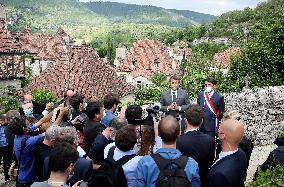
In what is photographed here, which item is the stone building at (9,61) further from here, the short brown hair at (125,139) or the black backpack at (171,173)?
the black backpack at (171,173)

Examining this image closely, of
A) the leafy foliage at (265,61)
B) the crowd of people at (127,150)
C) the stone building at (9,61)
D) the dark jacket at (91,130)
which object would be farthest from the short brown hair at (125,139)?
the stone building at (9,61)

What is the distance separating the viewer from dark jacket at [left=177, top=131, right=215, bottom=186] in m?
5.73

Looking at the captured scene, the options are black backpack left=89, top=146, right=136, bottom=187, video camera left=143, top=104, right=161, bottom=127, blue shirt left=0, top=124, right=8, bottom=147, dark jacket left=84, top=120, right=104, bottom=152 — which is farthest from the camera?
blue shirt left=0, top=124, right=8, bottom=147

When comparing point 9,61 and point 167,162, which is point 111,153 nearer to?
point 167,162

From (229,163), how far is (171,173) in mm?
650

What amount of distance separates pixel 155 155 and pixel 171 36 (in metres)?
119

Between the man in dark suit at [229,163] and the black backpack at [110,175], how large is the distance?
1046mm

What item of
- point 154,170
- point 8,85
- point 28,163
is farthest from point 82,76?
point 154,170

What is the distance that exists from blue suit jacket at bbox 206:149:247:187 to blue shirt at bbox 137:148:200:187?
20cm

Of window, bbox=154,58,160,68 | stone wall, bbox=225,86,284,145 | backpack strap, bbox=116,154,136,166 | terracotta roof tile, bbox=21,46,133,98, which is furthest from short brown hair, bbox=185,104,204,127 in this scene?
window, bbox=154,58,160,68

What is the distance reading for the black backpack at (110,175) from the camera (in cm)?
514

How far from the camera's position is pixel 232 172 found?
478 centimetres

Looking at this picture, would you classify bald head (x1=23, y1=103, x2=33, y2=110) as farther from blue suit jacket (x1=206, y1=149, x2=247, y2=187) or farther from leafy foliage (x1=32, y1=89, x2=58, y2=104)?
leafy foliage (x1=32, y1=89, x2=58, y2=104)

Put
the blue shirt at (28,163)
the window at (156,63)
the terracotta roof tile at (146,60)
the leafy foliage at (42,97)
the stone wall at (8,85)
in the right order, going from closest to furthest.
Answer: the blue shirt at (28,163) < the leafy foliage at (42,97) < the stone wall at (8,85) < the terracotta roof tile at (146,60) < the window at (156,63)
